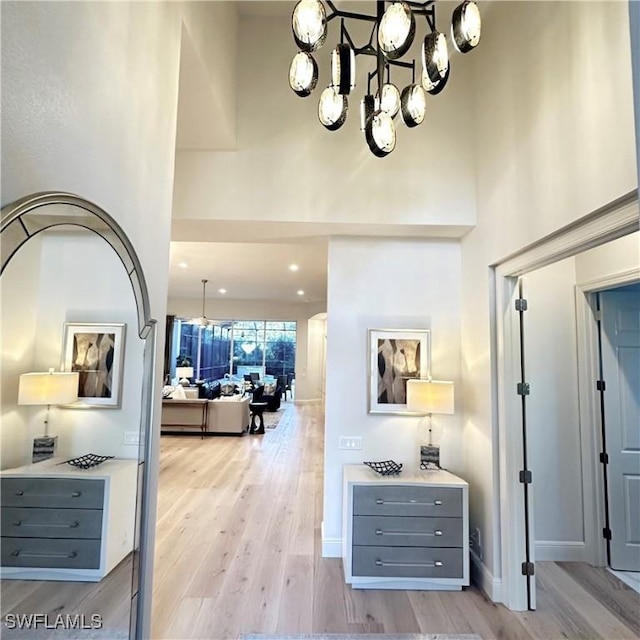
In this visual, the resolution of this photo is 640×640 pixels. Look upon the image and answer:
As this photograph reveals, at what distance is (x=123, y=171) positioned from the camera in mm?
1468

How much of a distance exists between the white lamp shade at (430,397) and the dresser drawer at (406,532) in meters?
0.83

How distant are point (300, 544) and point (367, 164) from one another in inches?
135

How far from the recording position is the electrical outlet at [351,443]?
3.53 meters

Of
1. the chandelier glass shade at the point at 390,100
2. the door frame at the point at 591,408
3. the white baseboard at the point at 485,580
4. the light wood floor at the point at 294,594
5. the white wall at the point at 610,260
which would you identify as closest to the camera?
the chandelier glass shade at the point at 390,100

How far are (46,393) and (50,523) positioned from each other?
13.7 inches

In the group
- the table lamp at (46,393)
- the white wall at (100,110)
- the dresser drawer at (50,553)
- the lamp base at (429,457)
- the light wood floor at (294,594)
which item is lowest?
the light wood floor at (294,594)

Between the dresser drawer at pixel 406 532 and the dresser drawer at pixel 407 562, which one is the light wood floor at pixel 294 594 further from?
the dresser drawer at pixel 406 532

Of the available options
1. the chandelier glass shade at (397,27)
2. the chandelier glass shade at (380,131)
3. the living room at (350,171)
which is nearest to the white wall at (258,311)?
the living room at (350,171)

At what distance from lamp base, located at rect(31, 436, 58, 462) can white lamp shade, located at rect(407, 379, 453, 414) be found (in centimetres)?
271

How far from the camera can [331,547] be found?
3.41 metres

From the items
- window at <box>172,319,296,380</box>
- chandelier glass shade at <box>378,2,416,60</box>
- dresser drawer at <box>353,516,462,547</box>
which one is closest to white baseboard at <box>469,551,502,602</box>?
dresser drawer at <box>353,516,462,547</box>

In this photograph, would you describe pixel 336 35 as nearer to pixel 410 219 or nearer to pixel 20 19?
pixel 410 219

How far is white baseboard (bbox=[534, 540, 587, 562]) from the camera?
3.40 m

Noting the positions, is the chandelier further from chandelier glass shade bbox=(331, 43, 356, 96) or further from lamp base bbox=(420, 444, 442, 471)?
lamp base bbox=(420, 444, 442, 471)
